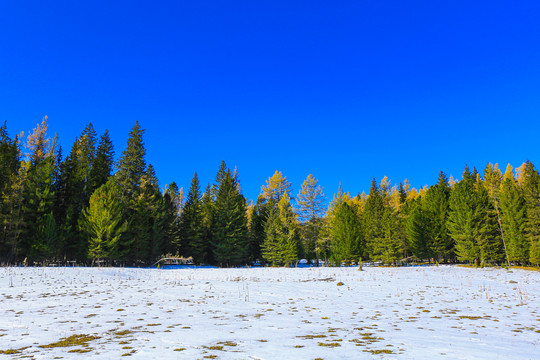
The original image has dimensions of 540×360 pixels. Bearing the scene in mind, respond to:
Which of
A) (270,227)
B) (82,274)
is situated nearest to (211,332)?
(82,274)

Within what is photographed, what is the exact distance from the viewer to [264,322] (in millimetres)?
9625

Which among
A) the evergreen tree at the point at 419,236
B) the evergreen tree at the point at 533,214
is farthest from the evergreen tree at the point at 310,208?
the evergreen tree at the point at 533,214

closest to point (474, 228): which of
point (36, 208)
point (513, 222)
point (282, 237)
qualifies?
→ point (513, 222)

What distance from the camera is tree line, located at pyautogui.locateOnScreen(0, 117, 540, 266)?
35094mm

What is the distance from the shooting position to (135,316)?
34.2 ft

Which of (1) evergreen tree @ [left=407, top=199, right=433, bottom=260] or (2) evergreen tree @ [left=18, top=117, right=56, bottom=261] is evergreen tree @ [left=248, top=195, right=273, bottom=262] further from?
(2) evergreen tree @ [left=18, top=117, right=56, bottom=261]

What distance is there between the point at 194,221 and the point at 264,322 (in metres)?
45.2

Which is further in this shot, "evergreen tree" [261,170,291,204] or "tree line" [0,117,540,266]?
"evergreen tree" [261,170,291,204]

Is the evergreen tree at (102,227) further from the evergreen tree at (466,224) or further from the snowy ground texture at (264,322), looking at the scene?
the evergreen tree at (466,224)

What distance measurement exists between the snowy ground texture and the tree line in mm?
19976

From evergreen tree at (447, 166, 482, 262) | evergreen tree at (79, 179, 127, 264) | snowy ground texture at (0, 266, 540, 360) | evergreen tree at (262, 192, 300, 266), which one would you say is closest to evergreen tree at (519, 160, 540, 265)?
evergreen tree at (447, 166, 482, 262)

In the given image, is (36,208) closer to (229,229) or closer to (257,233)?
(229,229)

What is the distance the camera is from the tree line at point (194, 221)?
3509cm

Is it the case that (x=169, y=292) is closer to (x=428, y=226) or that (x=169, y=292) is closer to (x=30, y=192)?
(x=30, y=192)
